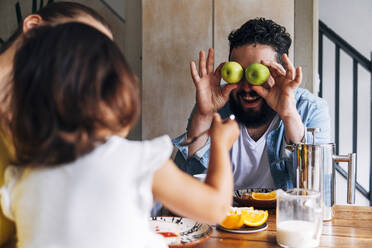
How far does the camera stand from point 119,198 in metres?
0.70

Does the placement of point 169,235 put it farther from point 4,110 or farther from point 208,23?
point 208,23

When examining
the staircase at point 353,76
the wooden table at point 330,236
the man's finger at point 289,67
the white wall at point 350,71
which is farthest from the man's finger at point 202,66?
the white wall at point 350,71

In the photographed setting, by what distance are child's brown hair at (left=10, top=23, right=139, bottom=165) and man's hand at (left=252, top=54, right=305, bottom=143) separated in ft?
3.35

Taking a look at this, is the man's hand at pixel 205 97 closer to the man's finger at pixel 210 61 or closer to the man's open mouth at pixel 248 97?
the man's finger at pixel 210 61

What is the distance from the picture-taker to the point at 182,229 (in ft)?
3.53

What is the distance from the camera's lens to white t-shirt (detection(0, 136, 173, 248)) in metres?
0.69

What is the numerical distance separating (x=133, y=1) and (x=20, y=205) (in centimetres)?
221

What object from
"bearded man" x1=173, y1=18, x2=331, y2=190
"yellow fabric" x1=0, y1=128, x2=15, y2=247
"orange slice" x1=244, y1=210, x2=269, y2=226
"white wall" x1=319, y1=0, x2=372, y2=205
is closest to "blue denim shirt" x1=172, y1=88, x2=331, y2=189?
"bearded man" x1=173, y1=18, x2=331, y2=190

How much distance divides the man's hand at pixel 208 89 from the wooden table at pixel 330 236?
0.75 meters

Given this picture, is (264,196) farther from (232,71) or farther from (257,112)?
(257,112)

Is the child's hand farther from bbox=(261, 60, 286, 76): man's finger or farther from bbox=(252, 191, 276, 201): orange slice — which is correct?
bbox=(261, 60, 286, 76): man's finger

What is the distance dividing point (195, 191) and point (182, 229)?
0.35 m

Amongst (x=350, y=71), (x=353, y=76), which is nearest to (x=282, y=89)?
(x=353, y=76)

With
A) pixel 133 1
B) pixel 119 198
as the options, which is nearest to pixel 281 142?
pixel 119 198
